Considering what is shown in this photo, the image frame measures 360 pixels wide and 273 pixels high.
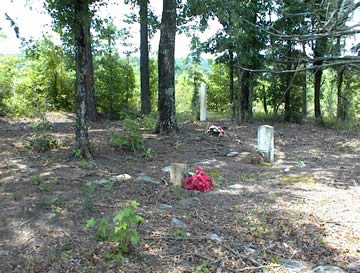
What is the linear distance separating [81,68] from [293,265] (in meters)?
4.64

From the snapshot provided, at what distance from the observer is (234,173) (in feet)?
23.4

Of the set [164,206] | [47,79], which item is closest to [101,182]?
[164,206]

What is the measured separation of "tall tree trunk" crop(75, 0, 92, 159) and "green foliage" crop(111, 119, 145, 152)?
908 mm

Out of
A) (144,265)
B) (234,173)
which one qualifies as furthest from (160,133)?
(144,265)

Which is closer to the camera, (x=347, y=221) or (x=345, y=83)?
(x=347, y=221)

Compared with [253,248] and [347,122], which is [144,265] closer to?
[253,248]

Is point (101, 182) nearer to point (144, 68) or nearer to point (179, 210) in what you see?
point (179, 210)

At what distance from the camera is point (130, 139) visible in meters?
8.05

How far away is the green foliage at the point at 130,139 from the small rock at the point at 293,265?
15.1 feet

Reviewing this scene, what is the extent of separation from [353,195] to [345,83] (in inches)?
554

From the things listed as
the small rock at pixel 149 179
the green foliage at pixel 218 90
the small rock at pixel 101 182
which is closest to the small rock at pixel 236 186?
the small rock at pixel 149 179

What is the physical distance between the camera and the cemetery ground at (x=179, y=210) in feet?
12.2

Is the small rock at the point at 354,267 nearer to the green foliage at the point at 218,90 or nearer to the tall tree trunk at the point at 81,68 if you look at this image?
the tall tree trunk at the point at 81,68

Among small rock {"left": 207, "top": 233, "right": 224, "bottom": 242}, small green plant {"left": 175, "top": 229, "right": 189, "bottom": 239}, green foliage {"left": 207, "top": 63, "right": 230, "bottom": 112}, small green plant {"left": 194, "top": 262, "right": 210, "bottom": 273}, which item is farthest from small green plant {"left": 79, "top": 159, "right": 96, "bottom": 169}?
green foliage {"left": 207, "top": 63, "right": 230, "bottom": 112}
